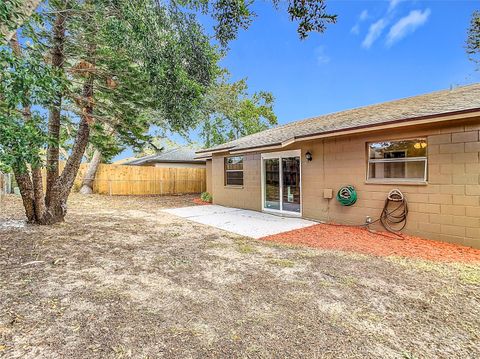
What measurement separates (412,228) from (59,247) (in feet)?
25.1

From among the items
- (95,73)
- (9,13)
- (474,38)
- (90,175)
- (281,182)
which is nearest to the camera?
(9,13)

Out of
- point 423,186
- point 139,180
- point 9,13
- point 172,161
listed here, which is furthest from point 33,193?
point 172,161

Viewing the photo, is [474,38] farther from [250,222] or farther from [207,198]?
[207,198]

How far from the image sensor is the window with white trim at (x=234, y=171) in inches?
464

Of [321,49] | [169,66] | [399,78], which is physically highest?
[321,49]

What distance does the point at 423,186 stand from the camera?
6109mm

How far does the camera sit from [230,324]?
265cm

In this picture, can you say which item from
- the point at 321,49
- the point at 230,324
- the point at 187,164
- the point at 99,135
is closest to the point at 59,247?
the point at 230,324

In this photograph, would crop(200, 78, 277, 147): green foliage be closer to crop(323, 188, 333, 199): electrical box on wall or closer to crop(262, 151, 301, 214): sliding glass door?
crop(262, 151, 301, 214): sliding glass door

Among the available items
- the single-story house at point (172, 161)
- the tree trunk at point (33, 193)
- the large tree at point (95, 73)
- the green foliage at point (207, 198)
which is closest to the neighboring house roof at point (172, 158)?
the single-story house at point (172, 161)

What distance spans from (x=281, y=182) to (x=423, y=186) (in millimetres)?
4528

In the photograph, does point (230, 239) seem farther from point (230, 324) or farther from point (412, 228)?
point (412, 228)

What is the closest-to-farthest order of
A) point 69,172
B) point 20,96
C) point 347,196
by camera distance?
point 20,96, point 69,172, point 347,196

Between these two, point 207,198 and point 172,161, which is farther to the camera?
point 172,161
